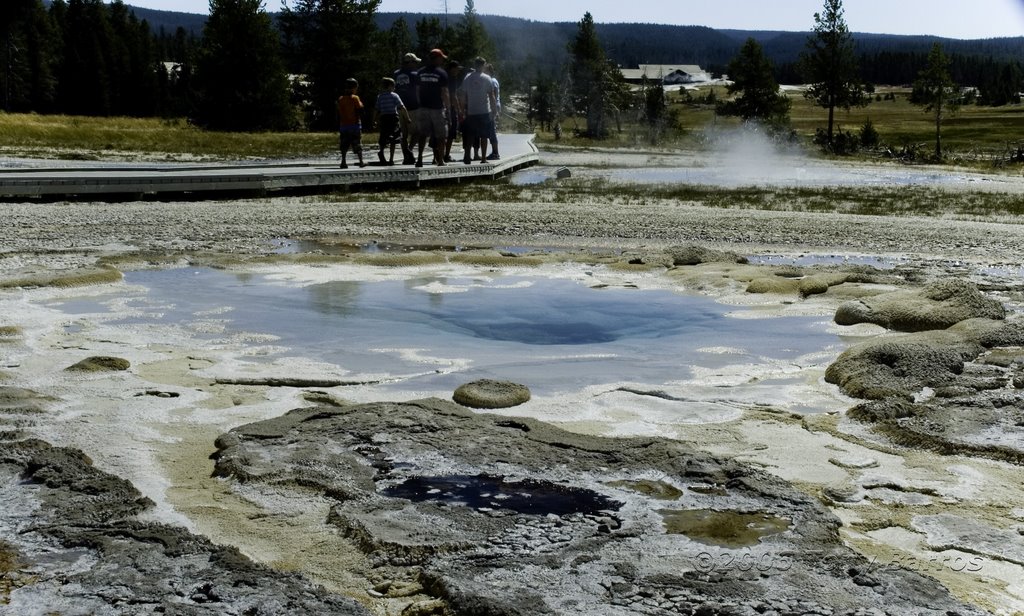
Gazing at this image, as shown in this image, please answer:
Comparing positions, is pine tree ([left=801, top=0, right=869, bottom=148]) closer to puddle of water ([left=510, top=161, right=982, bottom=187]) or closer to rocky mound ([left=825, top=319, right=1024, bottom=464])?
puddle of water ([left=510, top=161, right=982, bottom=187])

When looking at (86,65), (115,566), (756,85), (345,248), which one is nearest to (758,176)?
(345,248)

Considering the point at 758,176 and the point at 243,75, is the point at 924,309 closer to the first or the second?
the point at 758,176

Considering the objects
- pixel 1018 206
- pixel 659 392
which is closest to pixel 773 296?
pixel 659 392

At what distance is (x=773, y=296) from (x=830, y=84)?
147 feet

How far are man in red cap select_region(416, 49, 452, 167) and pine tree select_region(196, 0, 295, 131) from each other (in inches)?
1224

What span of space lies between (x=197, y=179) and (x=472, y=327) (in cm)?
878

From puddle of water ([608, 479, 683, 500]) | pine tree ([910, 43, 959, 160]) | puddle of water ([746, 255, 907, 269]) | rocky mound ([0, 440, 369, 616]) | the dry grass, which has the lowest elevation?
puddle of water ([608, 479, 683, 500])

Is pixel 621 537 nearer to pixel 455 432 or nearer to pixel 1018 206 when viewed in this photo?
pixel 455 432

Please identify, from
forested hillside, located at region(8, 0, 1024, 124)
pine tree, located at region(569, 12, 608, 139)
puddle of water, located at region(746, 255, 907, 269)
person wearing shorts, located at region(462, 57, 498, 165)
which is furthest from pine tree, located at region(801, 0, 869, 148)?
puddle of water, located at region(746, 255, 907, 269)

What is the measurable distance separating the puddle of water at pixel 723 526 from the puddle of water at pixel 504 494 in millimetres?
224

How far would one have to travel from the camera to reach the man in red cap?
14.9 metres

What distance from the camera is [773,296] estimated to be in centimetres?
773

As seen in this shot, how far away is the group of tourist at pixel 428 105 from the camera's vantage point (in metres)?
15.1

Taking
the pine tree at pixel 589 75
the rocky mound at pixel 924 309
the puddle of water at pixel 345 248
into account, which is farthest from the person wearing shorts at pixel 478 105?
the pine tree at pixel 589 75
